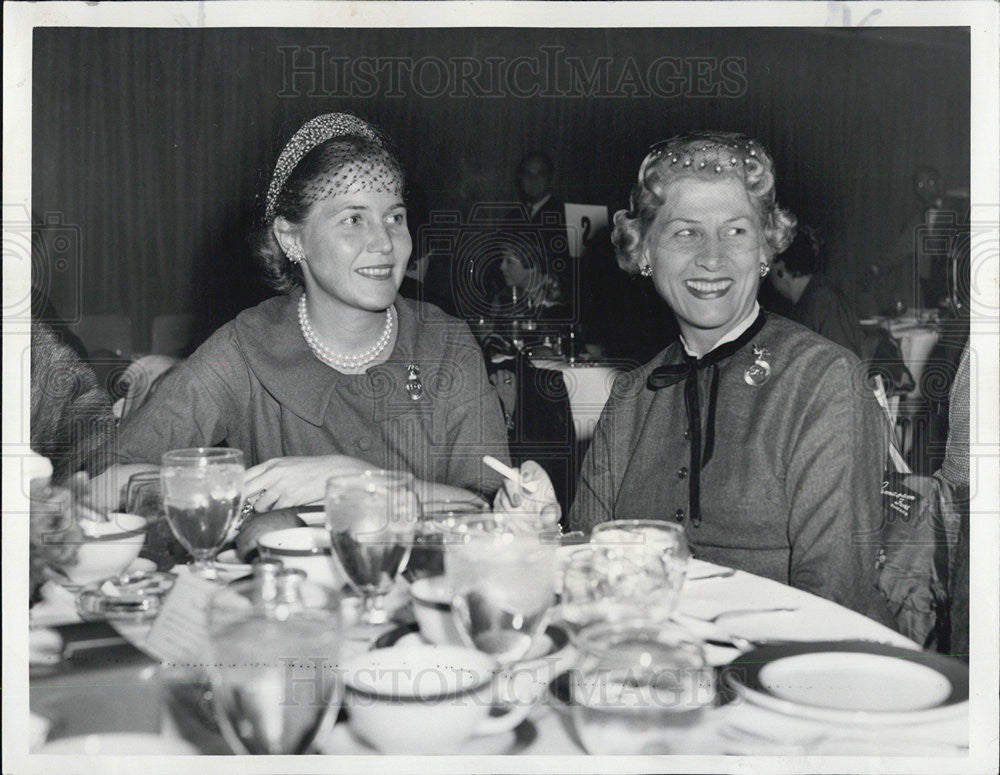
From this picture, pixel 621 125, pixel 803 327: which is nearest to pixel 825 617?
pixel 803 327

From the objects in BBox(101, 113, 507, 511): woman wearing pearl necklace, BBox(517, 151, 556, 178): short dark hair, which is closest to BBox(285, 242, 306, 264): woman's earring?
BBox(101, 113, 507, 511): woman wearing pearl necklace

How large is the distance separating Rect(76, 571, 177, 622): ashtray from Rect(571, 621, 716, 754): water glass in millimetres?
438

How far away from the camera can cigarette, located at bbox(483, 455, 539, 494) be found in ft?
4.24

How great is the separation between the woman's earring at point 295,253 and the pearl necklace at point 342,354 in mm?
55

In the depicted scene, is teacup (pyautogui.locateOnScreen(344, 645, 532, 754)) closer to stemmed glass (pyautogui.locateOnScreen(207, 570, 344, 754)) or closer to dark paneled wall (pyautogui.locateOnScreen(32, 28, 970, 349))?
stemmed glass (pyautogui.locateOnScreen(207, 570, 344, 754))

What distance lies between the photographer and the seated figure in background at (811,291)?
1307 mm

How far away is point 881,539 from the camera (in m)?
1.26

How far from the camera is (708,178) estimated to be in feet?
4.36

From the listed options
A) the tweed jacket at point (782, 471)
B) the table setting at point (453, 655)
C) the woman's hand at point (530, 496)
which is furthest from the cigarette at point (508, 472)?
the table setting at point (453, 655)

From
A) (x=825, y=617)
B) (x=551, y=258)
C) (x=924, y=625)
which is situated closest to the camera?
(x=825, y=617)

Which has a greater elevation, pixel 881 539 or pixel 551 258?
pixel 551 258

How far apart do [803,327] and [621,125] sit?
1.30ft

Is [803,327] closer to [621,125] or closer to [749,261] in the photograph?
[749,261]

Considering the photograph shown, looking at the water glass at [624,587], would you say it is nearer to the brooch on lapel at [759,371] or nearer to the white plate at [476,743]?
the white plate at [476,743]
